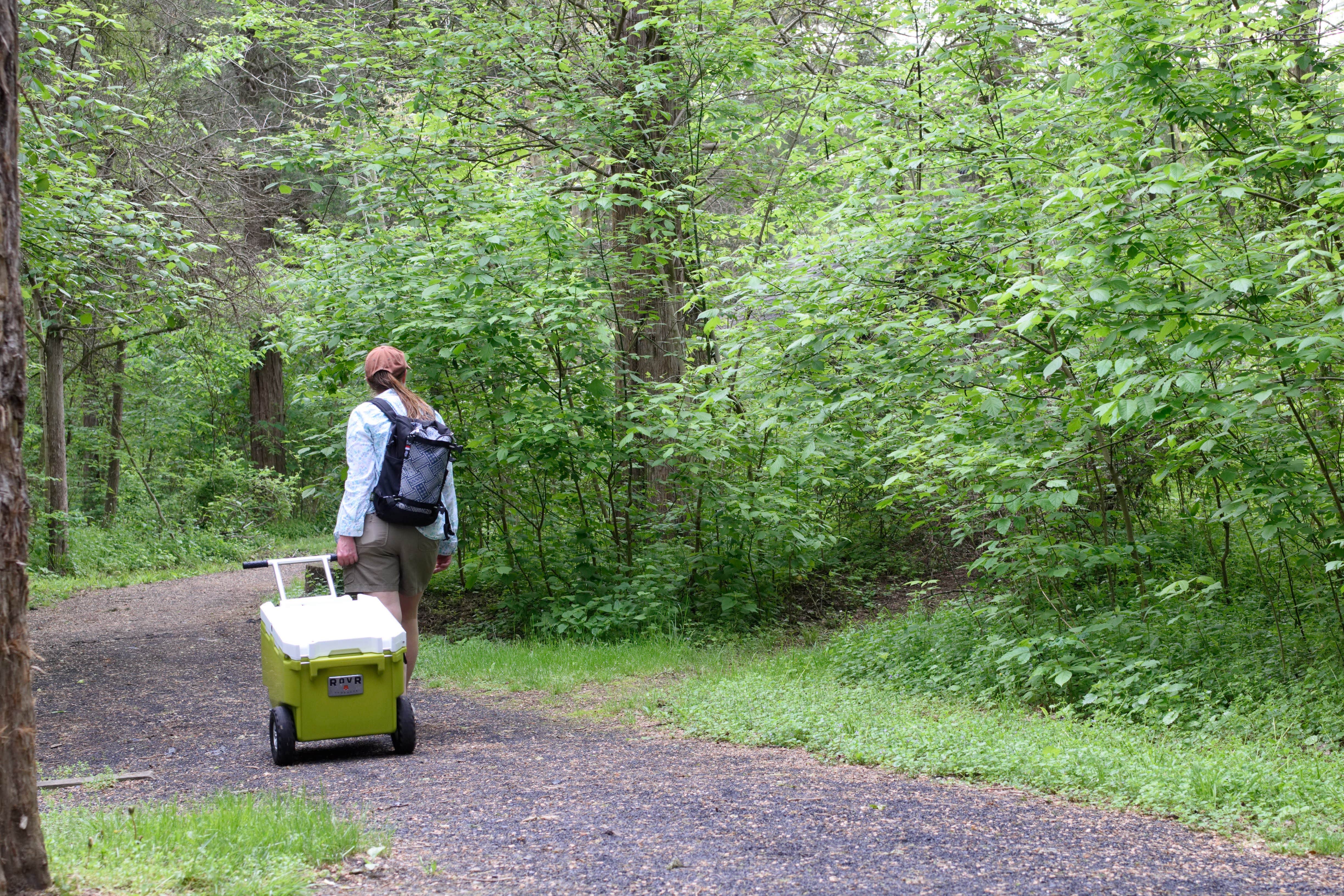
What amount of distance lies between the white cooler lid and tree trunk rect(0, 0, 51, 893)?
2.00 m

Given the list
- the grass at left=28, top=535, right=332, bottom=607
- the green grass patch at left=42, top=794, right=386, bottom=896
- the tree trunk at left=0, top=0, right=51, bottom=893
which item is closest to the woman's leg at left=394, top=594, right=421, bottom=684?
the green grass patch at left=42, top=794, right=386, bottom=896

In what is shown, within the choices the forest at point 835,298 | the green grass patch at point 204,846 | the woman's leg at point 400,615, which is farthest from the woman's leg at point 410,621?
the forest at point 835,298

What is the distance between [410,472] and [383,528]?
35 cm

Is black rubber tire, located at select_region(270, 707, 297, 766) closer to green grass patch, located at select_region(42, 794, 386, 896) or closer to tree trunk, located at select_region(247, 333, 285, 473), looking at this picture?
green grass patch, located at select_region(42, 794, 386, 896)

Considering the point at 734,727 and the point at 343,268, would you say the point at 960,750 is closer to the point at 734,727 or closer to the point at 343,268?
the point at 734,727

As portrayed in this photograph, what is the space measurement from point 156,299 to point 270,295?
494 centimetres

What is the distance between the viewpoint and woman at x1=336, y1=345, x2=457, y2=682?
5590 millimetres

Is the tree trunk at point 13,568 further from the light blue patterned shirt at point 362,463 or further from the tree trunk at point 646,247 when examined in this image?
the tree trunk at point 646,247

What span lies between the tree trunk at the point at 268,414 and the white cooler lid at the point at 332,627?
64.5ft

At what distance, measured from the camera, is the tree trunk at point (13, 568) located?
275cm

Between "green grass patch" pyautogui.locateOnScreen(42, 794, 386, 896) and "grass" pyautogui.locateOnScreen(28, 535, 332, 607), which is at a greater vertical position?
"green grass patch" pyautogui.locateOnScreen(42, 794, 386, 896)

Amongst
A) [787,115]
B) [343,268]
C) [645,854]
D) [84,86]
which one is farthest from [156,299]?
[645,854]

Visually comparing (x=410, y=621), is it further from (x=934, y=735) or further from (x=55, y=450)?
(x=55, y=450)

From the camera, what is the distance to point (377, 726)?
506 cm
